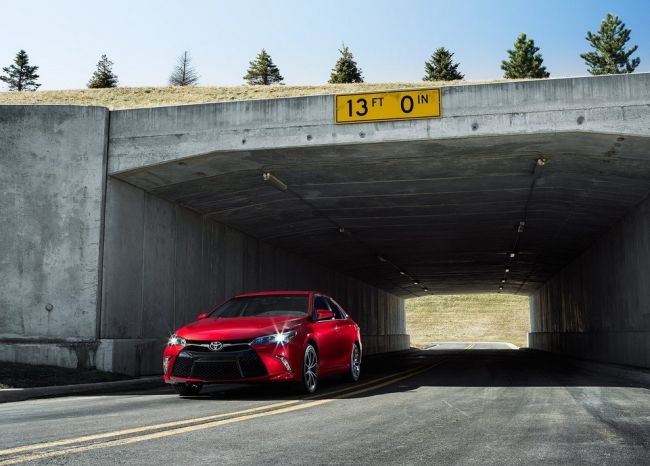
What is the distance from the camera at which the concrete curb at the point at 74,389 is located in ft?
33.6

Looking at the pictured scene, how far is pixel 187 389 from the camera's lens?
33.0 ft

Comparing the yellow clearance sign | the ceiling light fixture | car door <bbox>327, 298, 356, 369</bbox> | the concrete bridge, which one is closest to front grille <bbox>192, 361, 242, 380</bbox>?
car door <bbox>327, 298, 356, 369</bbox>

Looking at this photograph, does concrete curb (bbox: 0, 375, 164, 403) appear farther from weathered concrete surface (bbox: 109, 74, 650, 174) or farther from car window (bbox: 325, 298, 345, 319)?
weathered concrete surface (bbox: 109, 74, 650, 174)

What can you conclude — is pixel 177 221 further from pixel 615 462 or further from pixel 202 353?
pixel 615 462

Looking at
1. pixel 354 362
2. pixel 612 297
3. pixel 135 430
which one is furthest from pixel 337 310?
pixel 612 297

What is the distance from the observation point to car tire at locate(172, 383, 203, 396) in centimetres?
993

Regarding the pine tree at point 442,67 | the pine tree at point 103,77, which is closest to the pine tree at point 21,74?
the pine tree at point 103,77

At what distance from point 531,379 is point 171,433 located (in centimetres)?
963

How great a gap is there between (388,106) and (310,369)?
5885 mm

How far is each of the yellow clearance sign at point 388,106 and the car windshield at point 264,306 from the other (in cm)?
415

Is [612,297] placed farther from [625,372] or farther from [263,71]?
[263,71]

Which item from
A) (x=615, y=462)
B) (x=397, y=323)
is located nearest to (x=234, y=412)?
(x=615, y=462)

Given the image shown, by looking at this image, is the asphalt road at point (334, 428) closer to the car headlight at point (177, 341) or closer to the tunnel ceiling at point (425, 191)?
the car headlight at point (177, 341)

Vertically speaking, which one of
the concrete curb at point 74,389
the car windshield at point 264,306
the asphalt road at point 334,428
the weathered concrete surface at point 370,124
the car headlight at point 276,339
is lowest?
the concrete curb at point 74,389
